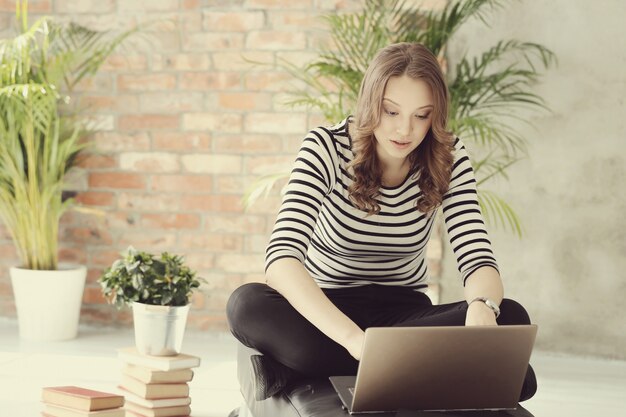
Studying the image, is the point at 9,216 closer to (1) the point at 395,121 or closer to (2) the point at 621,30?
(1) the point at 395,121

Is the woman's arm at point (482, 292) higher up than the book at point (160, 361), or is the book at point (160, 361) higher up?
the woman's arm at point (482, 292)

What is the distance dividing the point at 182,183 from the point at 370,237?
184cm

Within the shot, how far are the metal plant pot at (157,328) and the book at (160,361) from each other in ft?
0.07

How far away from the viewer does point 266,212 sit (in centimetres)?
368

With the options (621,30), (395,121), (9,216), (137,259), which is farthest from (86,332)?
(621,30)

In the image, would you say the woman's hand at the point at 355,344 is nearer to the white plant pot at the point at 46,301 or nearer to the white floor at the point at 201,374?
the white floor at the point at 201,374

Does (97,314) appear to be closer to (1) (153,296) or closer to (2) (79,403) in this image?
(1) (153,296)

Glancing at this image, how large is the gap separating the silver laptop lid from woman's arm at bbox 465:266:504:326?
0.59 feet

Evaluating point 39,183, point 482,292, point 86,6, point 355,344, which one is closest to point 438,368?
point 355,344

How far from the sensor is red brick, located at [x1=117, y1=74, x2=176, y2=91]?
12.2ft

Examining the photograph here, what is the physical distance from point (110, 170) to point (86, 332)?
2.35 feet

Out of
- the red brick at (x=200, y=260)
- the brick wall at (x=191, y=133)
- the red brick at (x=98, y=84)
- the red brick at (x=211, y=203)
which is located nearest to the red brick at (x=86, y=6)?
the brick wall at (x=191, y=133)

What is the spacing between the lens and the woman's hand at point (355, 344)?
164 cm

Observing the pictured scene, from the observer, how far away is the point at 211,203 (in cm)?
371
